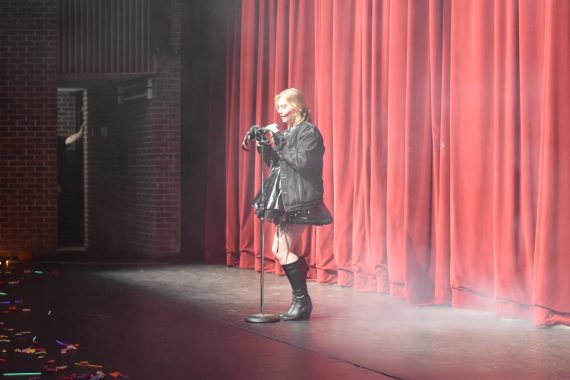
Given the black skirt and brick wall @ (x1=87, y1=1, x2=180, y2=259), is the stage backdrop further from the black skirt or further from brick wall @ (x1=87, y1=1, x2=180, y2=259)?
brick wall @ (x1=87, y1=1, x2=180, y2=259)

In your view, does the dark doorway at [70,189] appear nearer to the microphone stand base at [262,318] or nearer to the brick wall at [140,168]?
the brick wall at [140,168]

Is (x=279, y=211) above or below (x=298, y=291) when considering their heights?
above

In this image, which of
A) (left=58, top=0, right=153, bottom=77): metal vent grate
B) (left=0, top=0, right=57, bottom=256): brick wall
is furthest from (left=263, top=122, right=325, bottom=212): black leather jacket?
(left=0, top=0, right=57, bottom=256): brick wall

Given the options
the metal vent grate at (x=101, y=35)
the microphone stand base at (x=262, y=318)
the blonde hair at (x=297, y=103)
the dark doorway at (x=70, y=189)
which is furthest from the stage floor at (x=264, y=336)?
the dark doorway at (x=70, y=189)

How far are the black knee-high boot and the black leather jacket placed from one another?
0.42 m

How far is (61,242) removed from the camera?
14.1 m

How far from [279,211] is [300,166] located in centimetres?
34

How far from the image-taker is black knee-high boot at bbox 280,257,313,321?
613cm

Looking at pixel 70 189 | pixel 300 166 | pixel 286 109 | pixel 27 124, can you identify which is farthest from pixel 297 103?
pixel 70 189

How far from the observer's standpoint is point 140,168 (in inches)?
440

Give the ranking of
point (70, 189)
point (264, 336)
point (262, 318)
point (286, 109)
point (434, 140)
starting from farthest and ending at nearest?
point (70, 189) < point (434, 140) < point (262, 318) < point (286, 109) < point (264, 336)

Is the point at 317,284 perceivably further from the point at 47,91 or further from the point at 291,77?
the point at 47,91

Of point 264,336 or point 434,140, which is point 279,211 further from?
point 434,140

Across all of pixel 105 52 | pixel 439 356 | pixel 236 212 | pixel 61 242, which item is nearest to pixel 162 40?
pixel 105 52
